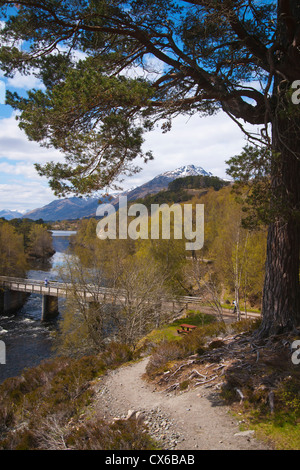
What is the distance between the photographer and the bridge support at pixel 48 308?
93.4 feet

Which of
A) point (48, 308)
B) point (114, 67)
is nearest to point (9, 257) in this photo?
point (48, 308)

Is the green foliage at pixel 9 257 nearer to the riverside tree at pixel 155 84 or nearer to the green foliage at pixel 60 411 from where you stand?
the green foliage at pixel 60 411

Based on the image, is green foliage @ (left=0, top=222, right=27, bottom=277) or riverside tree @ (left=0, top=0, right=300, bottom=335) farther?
green foliage @ (left=0, top=222, right=27, bottom=277)

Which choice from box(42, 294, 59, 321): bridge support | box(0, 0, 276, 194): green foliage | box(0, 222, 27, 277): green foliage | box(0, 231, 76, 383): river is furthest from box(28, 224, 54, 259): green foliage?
box(0, 0, 276, 194): green foliage

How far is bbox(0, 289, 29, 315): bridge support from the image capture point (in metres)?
30.7

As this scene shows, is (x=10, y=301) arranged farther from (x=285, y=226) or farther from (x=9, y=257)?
(x=285, y=226)

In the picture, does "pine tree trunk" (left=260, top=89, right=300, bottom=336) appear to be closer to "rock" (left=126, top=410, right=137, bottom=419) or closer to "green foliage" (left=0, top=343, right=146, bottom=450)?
"rock" (left=126, top=410, right=137, bottom=419)

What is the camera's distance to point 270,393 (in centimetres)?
492

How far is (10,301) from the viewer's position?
31.6 m

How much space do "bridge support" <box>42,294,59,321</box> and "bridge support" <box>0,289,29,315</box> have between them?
470cm

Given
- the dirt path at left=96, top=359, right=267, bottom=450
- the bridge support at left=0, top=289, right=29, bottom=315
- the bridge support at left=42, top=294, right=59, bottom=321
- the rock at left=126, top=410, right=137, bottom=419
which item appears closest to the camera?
the dirt path at left=96, top=359, right=267, bottom=450

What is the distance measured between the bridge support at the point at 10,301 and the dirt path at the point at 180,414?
89.4ft

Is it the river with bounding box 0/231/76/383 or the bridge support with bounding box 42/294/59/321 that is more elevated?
the bridge support with bounding box 42/294/59/321

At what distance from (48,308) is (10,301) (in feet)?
18.0
